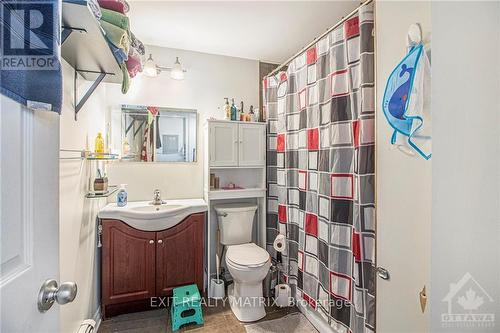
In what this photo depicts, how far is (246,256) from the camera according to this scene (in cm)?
203

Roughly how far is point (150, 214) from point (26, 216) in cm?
148

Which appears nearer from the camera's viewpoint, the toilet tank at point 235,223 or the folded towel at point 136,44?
the folded towel at point 136,44

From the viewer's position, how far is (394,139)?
0.97m

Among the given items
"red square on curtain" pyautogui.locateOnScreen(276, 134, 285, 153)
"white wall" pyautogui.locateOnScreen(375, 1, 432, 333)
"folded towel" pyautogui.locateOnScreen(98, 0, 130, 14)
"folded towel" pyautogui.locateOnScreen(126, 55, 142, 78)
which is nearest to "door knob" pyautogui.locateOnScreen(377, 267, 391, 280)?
"white wall" pyautogui.locateOnScreen(375, 1, 432, 333)

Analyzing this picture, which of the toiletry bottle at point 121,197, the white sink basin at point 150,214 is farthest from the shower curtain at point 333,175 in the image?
the toiletry bottle at point 121,197

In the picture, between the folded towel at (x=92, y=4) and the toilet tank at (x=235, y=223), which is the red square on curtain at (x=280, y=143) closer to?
the toilet tank at (x=235, y=223)

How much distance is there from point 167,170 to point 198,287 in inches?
46.1

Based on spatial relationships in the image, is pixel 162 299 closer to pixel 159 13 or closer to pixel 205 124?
pixel 205 124

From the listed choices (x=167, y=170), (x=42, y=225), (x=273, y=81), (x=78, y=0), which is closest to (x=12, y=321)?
(x=42, y=225)

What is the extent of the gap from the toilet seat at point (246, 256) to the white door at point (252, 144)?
2.72 ft

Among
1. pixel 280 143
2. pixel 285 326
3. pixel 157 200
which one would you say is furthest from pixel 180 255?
pixel 280 143

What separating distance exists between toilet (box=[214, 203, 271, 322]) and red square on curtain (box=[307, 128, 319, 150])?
97 cm

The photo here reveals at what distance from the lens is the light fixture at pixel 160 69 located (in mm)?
2242

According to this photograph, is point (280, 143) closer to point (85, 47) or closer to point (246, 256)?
point (246, 256)
